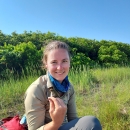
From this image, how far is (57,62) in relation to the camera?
54.3 inches

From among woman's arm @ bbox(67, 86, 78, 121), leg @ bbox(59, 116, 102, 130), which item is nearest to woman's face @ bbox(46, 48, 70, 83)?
woman's arm @ bbox(67, 86, 78, 121)

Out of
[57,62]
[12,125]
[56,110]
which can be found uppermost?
[57,62]

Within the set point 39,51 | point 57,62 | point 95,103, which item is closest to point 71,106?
point 57,62

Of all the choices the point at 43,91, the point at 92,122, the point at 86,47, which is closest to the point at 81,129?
the point at 92,122

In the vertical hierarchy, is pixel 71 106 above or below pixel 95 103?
above

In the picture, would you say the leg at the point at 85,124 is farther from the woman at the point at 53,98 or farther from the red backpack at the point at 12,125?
the red backpack at the point at 12,125

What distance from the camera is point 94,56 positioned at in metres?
11.2

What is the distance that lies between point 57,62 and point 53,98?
34cm

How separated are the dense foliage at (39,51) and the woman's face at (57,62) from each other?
0.35 m

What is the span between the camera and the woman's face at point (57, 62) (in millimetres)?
1371

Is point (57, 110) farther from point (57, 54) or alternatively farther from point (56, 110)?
point (57, 54)

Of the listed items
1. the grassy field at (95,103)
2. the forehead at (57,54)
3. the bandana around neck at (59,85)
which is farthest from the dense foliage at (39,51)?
the grassy field at (95,103)

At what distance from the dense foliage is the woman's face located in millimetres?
348

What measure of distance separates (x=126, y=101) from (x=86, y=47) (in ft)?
25.6
